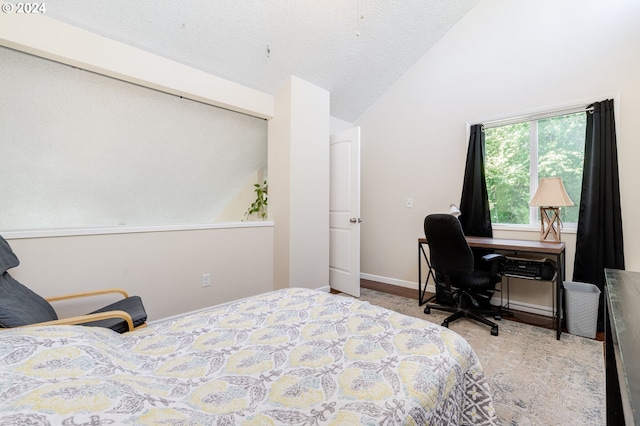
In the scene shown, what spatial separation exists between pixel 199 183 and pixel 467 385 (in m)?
2.88

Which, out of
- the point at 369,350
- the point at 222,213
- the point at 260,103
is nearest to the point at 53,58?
the point at 260,103

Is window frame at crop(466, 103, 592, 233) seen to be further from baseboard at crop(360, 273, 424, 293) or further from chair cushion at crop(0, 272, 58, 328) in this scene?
chair cushion at crop(0, 272, 58, 328)

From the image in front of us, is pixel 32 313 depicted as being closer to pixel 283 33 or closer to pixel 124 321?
pixel 124 321

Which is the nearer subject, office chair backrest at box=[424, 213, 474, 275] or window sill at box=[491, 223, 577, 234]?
office chair backrest at box=[424, 213, 474, 275]

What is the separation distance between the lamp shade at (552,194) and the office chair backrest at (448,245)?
34.4 inches

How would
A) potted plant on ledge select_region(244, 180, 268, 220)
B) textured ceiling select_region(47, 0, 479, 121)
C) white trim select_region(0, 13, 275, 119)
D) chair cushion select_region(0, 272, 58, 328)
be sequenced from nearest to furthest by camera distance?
1. chair cushion select_region(0, 272, 58, 328)
2. white trim select_region(0, 13, 275, 119)
3. textured ceiling select_region(47, 0, 479, 121)
4. potted plant on ledge select_region(244, 180, 268, 220)

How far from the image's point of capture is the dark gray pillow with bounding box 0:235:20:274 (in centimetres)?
158

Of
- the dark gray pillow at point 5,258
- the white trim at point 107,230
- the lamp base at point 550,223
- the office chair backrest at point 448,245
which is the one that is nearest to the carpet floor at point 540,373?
the office chair backrest at point 448,245

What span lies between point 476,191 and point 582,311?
4.47 feet

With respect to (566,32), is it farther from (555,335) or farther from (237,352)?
(237,352)

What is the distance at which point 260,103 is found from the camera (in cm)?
305

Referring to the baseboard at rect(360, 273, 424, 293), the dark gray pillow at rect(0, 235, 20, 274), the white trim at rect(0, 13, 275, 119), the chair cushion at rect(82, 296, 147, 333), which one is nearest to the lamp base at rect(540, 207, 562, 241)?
the baseboard at rect(360, 273, 424, 293)

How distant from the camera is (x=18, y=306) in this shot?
4.75 ft

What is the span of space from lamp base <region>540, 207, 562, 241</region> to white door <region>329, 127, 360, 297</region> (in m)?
1.80
